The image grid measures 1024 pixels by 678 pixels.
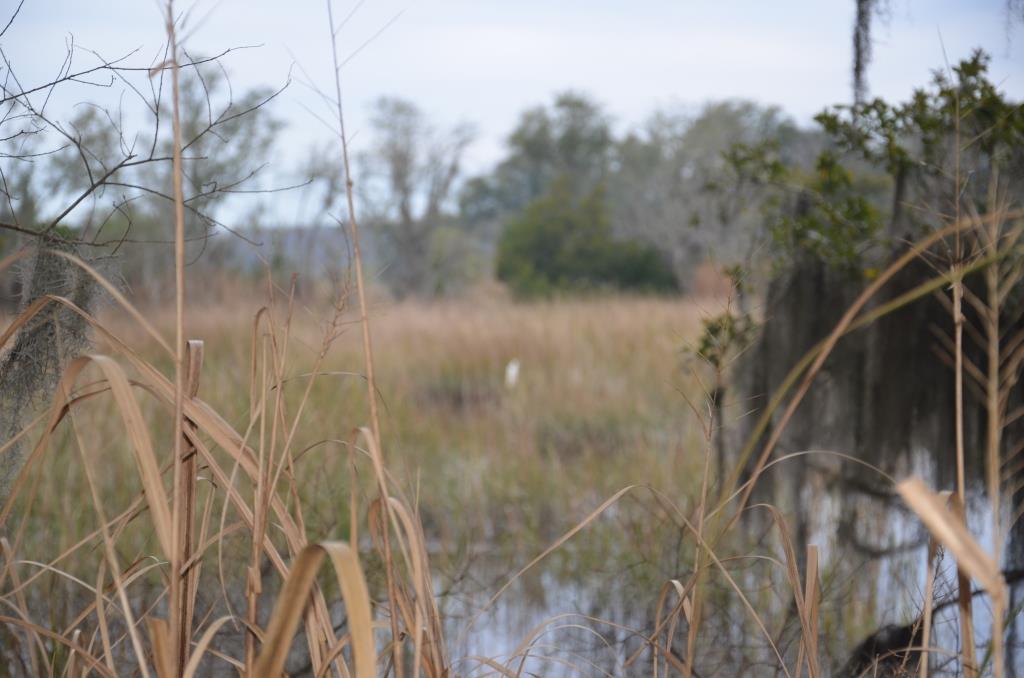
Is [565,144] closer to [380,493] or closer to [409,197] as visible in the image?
[409,197]

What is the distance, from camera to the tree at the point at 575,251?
51.9 feet

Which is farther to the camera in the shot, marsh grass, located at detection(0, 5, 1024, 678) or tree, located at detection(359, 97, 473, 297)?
tree, located at detection(359, 97, 473, 297)

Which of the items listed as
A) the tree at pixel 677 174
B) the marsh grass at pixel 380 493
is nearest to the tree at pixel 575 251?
the tree at pixel 677 174

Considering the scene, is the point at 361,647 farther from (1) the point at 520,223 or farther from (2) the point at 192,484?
(1) the point at 520,223

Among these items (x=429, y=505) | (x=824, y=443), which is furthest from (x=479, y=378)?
(x=824, y=443)

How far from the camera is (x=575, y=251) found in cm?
1593

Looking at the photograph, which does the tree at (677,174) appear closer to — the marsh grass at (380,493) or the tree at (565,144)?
the tree at (565,144)

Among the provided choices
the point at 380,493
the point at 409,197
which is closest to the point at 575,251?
the point at 409,197

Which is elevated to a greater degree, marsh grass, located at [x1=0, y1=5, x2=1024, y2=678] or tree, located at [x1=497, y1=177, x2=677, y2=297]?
tree, located at [x1=497, y1=177, x2=677, y2=297]

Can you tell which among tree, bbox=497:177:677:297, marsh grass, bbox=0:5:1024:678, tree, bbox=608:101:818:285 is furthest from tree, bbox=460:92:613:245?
marsh grass, bbox=0:5:1024:678

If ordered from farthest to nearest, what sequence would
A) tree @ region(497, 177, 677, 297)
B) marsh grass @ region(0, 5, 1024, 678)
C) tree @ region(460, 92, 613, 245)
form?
tree @ region(460, 92, 613, 245), tree @ region(497, 177, 677, 297), marsh grass @ region(0, 5, 1024, 678)

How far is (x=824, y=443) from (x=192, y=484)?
5.90ft

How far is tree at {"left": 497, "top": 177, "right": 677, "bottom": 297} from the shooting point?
15.8 m

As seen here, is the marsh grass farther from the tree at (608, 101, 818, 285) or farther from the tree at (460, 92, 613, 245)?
the tree at (460, 92, 613, 245)
